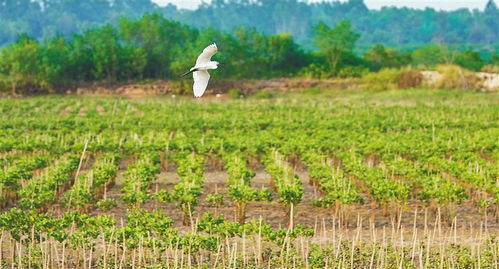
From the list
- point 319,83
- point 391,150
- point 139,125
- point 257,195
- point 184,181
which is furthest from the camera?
point 319,83

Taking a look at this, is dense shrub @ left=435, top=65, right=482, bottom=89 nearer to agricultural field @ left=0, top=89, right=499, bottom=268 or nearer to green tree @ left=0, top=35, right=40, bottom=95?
agricultural field @ left=0, top=89, right=499, bottom=268

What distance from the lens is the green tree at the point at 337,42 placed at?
7619 cm

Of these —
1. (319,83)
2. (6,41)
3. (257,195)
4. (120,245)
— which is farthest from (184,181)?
(6,41)

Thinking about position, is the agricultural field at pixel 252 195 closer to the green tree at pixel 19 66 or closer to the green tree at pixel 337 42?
the green tree at pixel 19 66

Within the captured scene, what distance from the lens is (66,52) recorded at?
72688 mm

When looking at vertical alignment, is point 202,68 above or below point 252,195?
above

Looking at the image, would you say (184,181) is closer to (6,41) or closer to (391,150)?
(391,150)

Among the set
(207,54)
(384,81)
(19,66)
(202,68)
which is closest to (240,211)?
(207,54)

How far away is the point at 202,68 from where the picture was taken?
1016 cm

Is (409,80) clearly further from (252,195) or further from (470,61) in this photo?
(252,195)

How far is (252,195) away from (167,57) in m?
58.9

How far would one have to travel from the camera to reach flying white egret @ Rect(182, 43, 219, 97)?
10.2 meters

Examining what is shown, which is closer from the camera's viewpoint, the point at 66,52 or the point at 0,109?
the point at 0,109

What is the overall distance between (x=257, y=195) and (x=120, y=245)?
4342 mm
